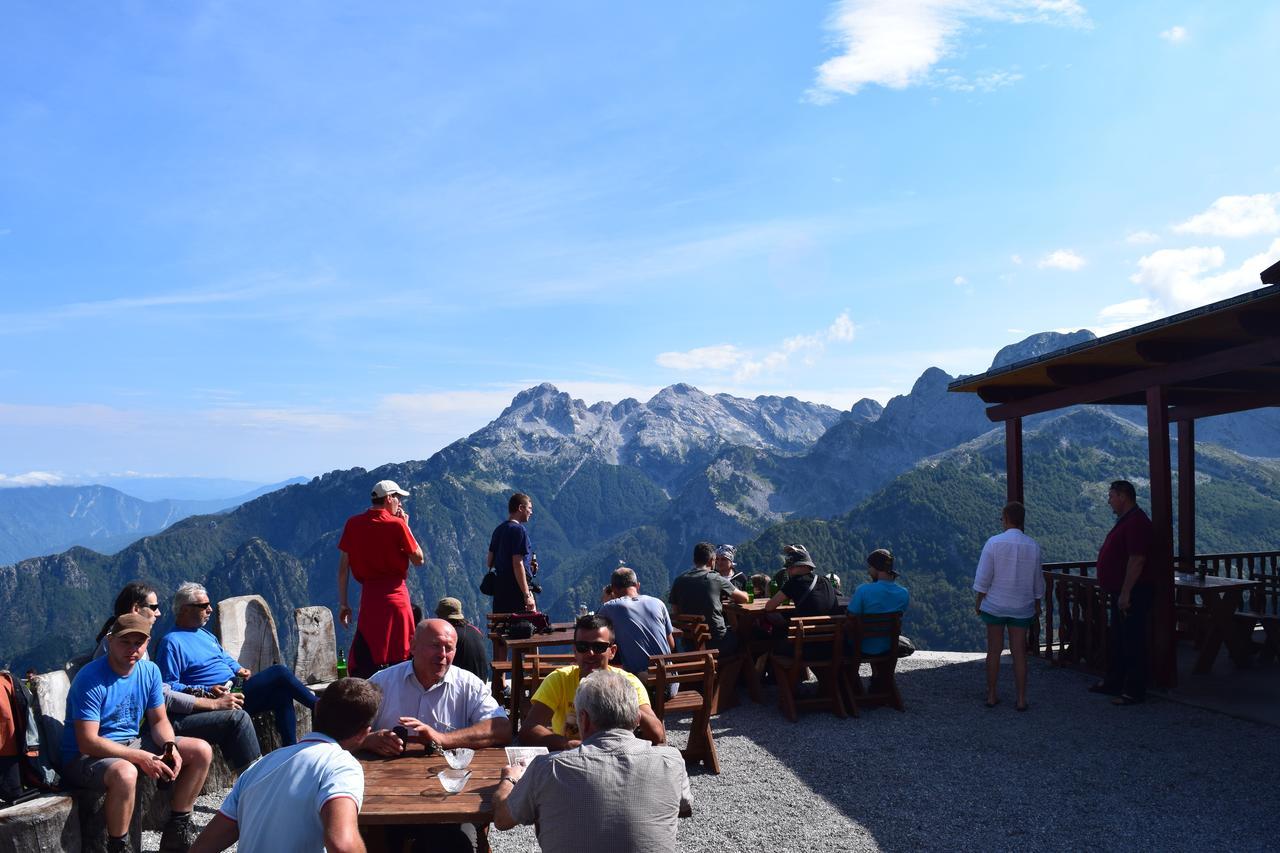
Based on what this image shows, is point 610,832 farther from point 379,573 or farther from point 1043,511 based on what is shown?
point 1043,511

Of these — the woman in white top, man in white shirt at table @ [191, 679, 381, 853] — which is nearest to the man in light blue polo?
the woman in white top

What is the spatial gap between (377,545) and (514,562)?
68.4 inches

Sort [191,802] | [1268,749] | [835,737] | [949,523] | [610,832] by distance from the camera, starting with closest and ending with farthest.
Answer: [610,832] → [191,802] → [1268,749] → [835,737] → [949,523]

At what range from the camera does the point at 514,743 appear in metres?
6.99

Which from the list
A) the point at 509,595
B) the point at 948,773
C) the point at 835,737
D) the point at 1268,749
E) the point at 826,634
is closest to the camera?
the point at 948,773

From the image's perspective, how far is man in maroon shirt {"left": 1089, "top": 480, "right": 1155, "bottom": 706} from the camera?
7.74 m

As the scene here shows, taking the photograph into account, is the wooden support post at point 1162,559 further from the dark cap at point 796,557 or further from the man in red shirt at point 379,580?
the man in red shirt at point 379,580

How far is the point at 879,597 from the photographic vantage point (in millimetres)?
7934

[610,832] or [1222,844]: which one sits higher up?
[610,832]

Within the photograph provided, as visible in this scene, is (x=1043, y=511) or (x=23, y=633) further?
(x=23, y=633)

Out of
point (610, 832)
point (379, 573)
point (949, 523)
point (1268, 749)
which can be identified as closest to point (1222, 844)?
point (1268, 749)

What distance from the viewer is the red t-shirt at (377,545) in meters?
6.49

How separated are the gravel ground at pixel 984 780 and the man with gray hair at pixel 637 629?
92 cm

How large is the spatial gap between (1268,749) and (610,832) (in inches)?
236
